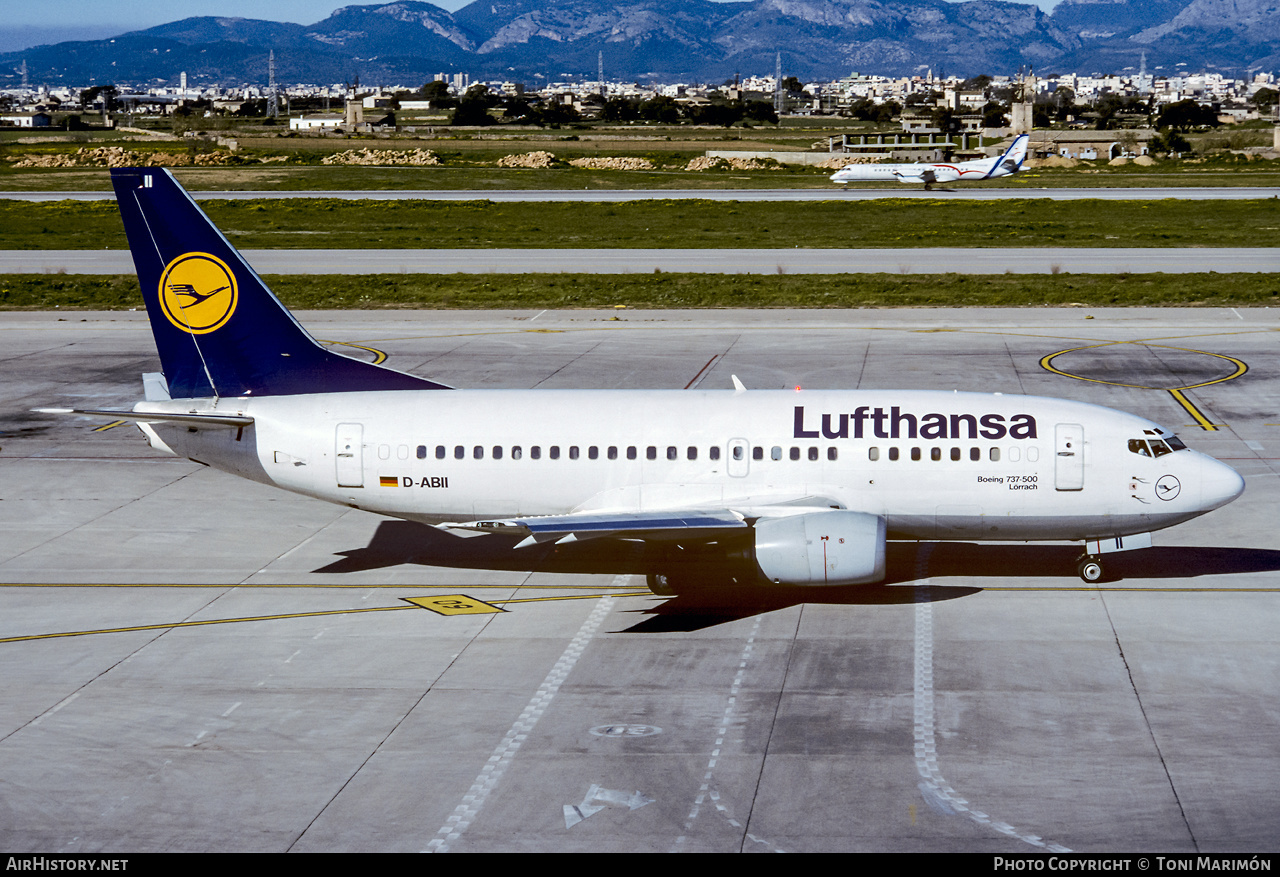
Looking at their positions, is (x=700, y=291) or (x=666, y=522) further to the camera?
(x=700, y=291)

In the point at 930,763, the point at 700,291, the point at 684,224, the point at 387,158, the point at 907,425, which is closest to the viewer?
the point at 930,763

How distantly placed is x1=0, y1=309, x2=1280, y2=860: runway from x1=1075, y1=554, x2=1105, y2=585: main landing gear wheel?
1.07ft

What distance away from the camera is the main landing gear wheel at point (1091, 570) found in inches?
1133

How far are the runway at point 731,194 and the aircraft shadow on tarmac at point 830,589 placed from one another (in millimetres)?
93712

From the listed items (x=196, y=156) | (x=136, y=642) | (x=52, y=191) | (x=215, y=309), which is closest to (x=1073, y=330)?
(x=215, y=309)

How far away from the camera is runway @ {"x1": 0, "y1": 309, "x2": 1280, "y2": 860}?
59.8 ft

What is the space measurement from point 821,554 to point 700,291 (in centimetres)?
4685

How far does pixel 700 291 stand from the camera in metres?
71.1

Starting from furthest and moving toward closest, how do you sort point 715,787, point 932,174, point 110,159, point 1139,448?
point 110,159, point 932,174, point 1139,448, point 715,787

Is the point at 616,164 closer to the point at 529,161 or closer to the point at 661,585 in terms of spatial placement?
the point at 529,161

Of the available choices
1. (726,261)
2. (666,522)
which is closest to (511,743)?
(666,522)

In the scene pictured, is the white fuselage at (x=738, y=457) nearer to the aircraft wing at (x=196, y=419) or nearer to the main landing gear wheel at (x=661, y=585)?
the aircraft wing at (x=196, y=419)

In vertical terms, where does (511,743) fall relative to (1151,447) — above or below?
below

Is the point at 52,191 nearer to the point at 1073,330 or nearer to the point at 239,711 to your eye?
the point at 1073,330
